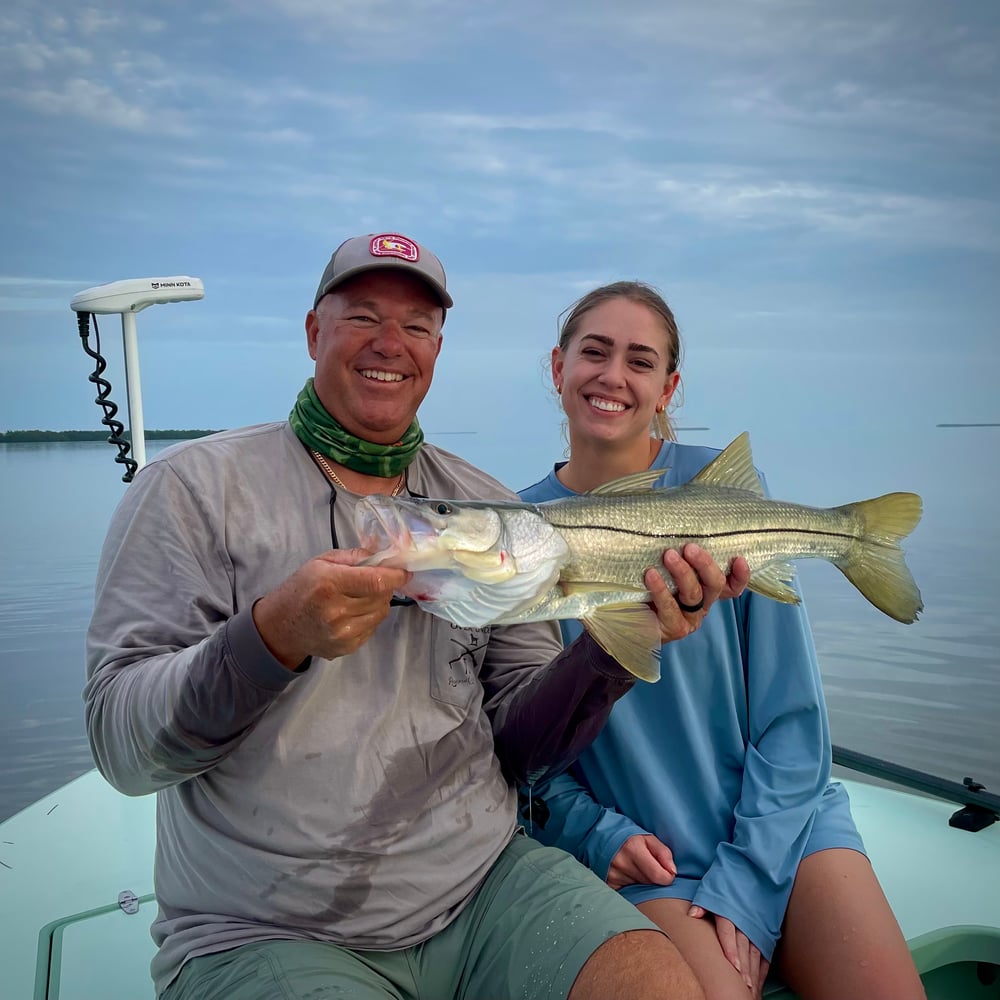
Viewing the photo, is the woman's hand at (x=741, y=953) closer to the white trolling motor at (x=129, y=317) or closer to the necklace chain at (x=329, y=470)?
the necklace chain at (x=329, y=470)

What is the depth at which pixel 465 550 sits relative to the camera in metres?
2.30

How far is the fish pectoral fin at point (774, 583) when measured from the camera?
9.29ft

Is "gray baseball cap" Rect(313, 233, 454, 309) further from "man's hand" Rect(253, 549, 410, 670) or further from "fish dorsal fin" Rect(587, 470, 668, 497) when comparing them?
"man's hand" Rect(253, 549, 410, 670)

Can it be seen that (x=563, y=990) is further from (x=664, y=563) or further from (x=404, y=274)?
(x=404, y=274)

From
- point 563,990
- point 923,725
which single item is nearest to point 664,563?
point 563,990

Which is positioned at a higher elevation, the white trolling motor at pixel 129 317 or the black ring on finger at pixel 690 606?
the white trolling motor at pixel 129 317

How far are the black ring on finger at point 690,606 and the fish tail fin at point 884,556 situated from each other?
2.01 ft

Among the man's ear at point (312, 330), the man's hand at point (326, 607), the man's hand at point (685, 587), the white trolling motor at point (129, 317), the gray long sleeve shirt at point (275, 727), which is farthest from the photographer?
the white trolling motor at point (129, 317)

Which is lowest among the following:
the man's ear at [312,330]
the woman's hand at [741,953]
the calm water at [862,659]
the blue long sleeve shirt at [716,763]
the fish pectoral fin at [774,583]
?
the calm water at [862,659]

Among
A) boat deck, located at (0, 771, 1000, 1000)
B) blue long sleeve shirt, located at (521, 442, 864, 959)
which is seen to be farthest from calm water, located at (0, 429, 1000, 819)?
blue long sleeve shirt, located at (521, 442, 864, 959)

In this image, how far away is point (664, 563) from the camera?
265 cm

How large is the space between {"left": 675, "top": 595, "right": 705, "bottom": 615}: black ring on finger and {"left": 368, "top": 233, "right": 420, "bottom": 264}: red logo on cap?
137 centimetres

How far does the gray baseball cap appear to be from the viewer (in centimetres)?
284

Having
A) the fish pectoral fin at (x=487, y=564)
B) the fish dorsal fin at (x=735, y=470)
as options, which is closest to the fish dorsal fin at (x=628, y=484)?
the fish dorsal fin at (x=735, y=470)
